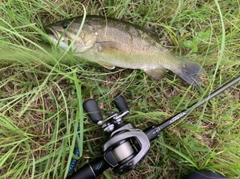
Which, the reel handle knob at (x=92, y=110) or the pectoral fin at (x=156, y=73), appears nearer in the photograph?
the reel handle knob at (x=92, y=110)

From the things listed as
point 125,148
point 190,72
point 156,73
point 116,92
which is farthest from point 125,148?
point 190,72

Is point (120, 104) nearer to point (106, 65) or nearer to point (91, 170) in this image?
point (106, 65)

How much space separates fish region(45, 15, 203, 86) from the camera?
7.44ft

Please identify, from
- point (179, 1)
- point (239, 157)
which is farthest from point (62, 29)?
point (239, 157)

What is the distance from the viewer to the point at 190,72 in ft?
8.46

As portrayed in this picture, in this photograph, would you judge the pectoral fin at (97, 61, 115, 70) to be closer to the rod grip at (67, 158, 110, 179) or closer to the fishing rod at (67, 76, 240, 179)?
the fishing rod at (67, 76, 240, 179)

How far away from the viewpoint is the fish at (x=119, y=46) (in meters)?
2.27

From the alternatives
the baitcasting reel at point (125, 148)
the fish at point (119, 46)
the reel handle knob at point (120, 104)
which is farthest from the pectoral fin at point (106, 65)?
the baitcasting reel at point (125, 148)

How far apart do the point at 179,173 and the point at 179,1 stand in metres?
1.57

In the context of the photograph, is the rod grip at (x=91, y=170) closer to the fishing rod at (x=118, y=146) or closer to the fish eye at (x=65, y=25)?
the fishing rod at (x=118, y=146)

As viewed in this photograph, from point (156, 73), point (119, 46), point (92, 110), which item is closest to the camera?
point (92, 110)

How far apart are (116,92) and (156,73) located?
0.40 metres

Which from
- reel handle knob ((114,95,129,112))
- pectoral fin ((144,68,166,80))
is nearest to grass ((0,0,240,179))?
pectoral fin ((144,68,166,80))

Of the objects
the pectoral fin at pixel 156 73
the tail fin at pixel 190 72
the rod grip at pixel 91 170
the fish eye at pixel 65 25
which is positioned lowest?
the rod grip at pixel 91 170
